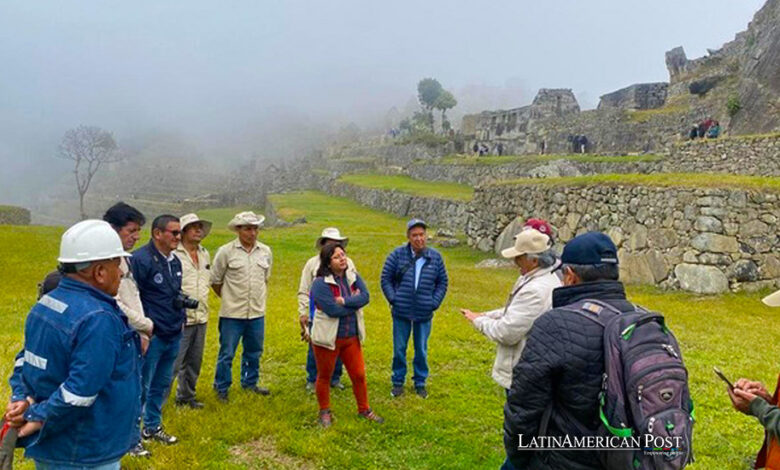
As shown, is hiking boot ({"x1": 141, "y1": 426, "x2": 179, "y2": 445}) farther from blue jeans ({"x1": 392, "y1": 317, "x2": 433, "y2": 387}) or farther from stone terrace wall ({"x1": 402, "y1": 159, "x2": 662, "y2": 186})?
stone terrace wall ({"x1": 402, "y1": 159, "x2": 662, "y2": 186})

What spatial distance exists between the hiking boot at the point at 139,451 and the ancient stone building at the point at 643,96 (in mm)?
32856

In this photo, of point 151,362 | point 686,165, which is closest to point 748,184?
point 686,165

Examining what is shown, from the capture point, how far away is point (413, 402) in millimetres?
5402

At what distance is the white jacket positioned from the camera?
338cm

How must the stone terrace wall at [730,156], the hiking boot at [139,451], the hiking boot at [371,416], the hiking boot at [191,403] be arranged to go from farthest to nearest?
the stone terrace wall at [730,156] < the hiking boot at [191,403] < the hiking boot at [371,416] < the hiking boot at [139,451]

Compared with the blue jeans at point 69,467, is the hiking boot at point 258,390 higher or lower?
lower

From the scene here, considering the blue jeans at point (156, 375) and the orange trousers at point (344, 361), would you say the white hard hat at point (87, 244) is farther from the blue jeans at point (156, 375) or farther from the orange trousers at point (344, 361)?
the orange trousers at point (344, 361)

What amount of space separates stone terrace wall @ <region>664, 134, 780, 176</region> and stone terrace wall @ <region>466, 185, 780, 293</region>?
597 centimetres

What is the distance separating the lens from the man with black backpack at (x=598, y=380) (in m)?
2.01

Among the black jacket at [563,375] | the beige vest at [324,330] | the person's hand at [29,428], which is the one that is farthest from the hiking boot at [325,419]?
the person's hand at [29,428]

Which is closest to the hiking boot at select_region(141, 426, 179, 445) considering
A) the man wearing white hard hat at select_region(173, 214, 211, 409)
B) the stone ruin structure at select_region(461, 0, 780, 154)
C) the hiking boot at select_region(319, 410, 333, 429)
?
the man wearing white hard hat at select_region(173, 214, 211, 409)

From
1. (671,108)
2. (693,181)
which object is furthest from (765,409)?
(671,108)

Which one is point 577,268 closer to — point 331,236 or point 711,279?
point 331,236

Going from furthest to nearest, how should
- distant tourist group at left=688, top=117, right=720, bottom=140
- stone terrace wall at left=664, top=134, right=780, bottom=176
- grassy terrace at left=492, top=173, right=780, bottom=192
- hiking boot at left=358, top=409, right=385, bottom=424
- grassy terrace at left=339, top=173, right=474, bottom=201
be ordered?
grassy terrace at left=339, top=173, right=474, bottom=201, distant tourist group at left=688, top=117, right=720, bottom=140, stone terrace wall at left=664, top=134, right=780, bottom=176, grassy terrace at left=492, top=173, right=780, bottom=192, hiking boot at left=358, top=409, right=385, bottom=424
